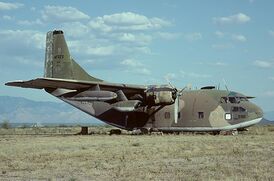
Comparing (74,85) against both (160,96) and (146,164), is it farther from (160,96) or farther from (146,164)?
(146,164)

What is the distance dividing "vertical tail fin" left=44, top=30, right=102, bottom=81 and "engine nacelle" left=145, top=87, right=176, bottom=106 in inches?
254

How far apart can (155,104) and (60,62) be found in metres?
9.60

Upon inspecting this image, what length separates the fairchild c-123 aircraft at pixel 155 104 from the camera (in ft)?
110

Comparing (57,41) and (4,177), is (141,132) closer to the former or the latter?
(57,41)

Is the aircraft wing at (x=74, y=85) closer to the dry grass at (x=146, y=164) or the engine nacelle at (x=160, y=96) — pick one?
the engine nacelle at (x=160, y=96)

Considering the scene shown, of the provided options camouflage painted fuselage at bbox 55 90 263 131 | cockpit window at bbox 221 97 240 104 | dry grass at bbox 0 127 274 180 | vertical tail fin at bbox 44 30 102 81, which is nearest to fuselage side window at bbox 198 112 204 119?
camouflage painted fuselage at bbox 55 90 263 131

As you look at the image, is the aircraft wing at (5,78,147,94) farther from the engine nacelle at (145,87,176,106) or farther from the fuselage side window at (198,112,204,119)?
the fuselage side window at (198,112,204,119)

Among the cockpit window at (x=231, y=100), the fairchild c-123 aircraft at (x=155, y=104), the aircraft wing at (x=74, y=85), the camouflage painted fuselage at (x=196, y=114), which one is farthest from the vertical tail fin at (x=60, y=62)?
the cockpit window at (x=231, y=100)

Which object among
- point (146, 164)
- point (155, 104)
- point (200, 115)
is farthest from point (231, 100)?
point (146, 164)

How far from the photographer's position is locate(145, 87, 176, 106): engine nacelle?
34.0 meters

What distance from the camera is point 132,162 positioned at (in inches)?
634

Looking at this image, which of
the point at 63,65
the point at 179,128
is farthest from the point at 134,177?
the point at 63,65

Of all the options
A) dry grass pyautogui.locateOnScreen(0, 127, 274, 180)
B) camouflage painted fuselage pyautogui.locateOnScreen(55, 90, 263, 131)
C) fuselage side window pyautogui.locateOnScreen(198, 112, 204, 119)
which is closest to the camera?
dry grass pyautogui.locateOnScreen(0, 127, 274, 180)

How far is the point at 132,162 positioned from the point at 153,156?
2.00m
